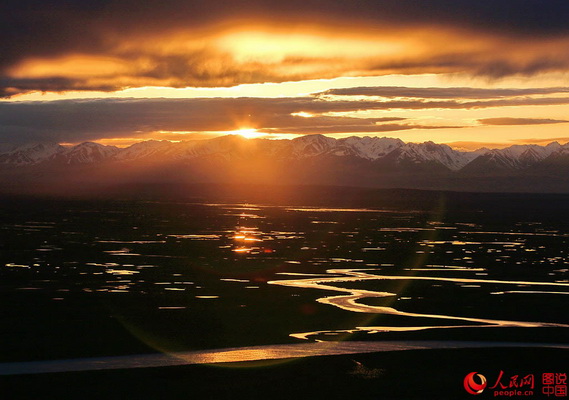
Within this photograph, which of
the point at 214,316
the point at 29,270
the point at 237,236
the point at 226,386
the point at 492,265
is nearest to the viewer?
the point at 226,386

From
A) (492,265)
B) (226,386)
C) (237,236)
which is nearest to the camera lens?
(226,386)

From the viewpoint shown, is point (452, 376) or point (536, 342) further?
point (536, 342)

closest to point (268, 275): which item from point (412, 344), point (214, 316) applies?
point (214, 316)

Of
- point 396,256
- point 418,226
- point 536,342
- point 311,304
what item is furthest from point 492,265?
point 418,226

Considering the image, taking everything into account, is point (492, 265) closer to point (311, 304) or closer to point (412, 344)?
point (311, 304)

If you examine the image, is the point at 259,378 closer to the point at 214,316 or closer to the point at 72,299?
the point at 214,316

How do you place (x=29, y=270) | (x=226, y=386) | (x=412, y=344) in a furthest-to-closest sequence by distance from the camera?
(x=29, y=270) < (x=412, y=344) < (x=226, y=386)
